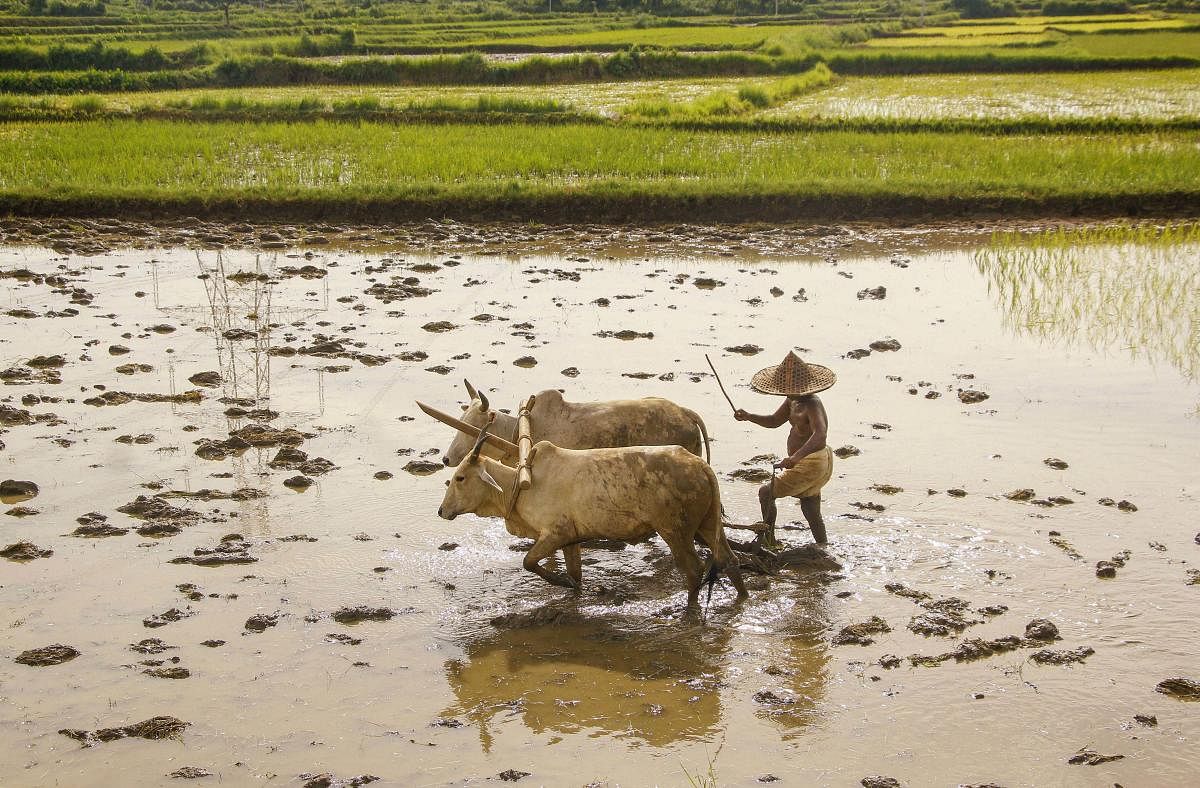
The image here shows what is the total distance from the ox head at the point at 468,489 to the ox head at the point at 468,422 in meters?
0.45

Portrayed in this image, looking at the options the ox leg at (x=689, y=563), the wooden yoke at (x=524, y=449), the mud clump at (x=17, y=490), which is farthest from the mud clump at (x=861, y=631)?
the mud clump at (x=17, y=490)

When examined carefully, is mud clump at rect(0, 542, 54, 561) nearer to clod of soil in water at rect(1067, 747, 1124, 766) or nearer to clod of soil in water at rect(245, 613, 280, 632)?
clod of soil in water at rect(245, 613, 280, 632)

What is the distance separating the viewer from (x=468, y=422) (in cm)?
617

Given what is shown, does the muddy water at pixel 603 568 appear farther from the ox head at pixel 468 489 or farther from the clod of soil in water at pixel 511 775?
the ox head at pixel 468 489

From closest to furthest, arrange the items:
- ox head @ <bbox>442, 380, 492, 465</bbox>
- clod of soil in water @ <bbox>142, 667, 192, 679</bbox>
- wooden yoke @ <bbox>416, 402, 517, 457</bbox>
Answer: clod of soil in water @ <bbox>142, 667, 192, 679</bbox>, wooden yoke @ <bbox>416, 402, 517, 457</bbox>, ox head @ <bbox>442, 380, 492, 465</bbox>

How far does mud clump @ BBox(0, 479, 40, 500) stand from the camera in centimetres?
664

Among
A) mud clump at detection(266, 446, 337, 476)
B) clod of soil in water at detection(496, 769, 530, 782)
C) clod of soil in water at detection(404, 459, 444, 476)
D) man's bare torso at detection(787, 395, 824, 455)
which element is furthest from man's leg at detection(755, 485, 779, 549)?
mud clump at detection(266, 446, 337, 476)

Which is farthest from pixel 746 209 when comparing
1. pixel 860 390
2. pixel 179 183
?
pixel 179 183

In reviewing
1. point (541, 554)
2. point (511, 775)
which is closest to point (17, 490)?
point (541, 554)

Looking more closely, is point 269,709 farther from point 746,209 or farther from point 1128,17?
point 1128,17

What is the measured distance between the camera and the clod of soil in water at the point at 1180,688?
15.3 ft

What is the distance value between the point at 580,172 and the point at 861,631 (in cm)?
1127

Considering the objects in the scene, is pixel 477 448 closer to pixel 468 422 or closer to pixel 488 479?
pixel 488 479

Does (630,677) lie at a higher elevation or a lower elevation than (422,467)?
lower
